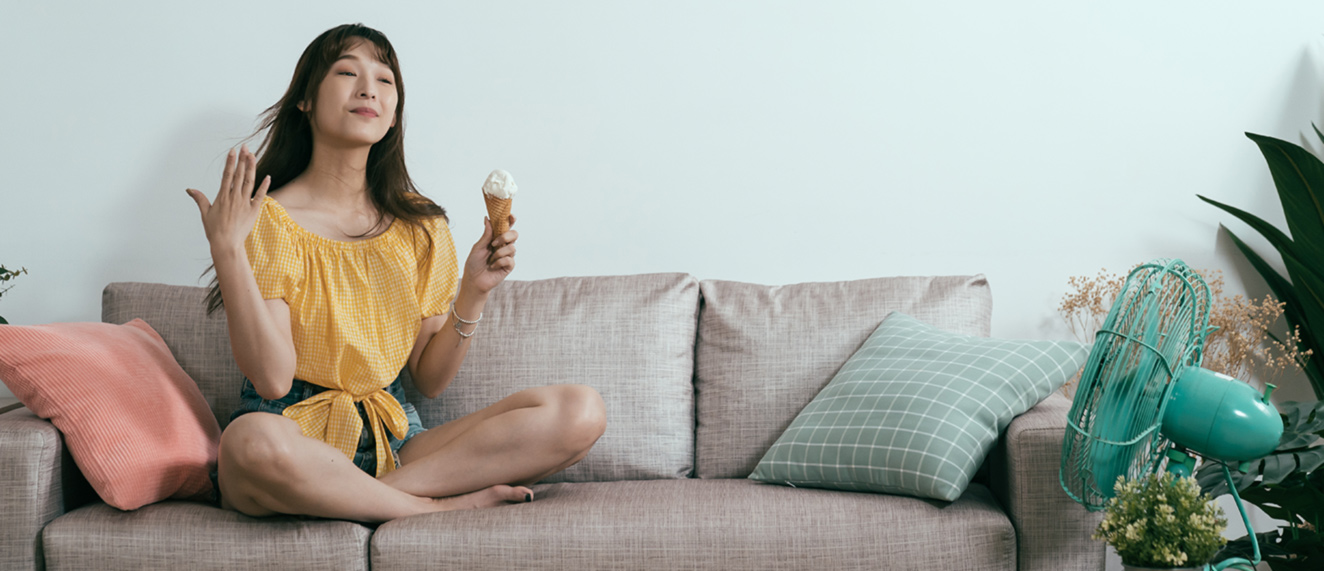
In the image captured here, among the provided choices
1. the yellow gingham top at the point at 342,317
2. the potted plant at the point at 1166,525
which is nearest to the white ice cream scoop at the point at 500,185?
the yellow gingham top at the point at 342,317

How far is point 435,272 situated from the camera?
187 centimetres

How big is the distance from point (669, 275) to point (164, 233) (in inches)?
52.9

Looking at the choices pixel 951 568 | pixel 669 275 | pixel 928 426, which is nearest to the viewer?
pixel 951 568

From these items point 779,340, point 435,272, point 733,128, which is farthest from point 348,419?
point 733,128

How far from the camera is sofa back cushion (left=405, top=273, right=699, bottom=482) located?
191cm

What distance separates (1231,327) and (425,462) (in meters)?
1.88

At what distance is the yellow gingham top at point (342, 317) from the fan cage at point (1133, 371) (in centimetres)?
122

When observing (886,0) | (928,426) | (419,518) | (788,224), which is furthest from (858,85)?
(419,518)

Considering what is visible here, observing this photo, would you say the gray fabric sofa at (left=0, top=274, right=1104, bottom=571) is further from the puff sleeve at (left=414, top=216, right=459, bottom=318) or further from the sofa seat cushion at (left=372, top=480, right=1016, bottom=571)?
the puff sleeve at (left=414, top=216, right=459, bottom=318)

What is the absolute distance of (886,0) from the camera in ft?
7.49

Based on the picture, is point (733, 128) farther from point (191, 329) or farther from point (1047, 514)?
point (191, 329)

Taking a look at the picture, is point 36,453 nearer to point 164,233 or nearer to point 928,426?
point 164,233

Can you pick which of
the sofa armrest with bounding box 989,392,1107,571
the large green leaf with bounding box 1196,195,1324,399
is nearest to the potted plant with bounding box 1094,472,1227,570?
the sofa armrest with bounding box 989,392,1107,571

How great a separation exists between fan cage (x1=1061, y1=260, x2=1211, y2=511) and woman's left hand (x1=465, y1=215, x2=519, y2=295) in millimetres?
1017
